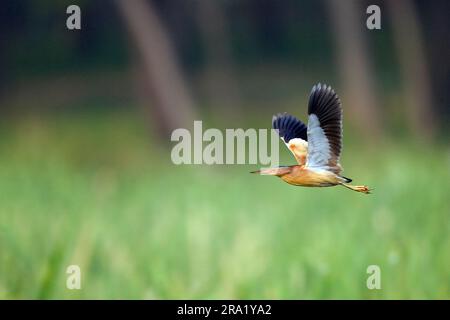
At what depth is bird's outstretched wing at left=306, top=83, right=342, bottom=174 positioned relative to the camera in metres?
1.33

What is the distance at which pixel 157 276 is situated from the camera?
2.72 meters

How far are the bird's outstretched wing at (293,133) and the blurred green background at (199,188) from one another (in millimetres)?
1300

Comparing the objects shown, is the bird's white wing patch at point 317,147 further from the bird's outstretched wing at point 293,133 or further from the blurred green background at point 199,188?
the blurred green background at point 199,188

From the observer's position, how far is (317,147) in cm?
135

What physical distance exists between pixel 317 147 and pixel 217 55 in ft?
51.4

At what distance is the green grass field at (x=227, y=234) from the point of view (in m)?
2.82

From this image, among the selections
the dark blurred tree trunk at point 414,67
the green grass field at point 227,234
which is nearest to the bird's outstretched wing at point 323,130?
the green grass field at point 227,234

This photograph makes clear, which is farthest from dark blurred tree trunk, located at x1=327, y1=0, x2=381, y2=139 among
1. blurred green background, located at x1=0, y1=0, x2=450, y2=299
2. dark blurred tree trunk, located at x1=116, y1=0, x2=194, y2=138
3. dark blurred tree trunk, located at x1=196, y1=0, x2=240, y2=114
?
dark blurred tree trunk, located at x1=196, y1=0, x2=240, y2=114

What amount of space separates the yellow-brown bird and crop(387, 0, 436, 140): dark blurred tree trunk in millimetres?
6790

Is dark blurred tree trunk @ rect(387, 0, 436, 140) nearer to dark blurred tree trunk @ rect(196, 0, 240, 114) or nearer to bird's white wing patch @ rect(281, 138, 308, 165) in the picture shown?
dark blurred tree trunk @ rect(196, 0, 240, 114)

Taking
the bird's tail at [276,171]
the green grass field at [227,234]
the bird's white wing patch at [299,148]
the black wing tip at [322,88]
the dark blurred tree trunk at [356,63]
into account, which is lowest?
the green grass field at [227,234]

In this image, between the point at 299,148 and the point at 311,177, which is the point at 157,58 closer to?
the point at 299,148

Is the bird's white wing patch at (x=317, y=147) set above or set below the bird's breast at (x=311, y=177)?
above

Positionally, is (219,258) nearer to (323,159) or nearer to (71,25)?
(71,25)
